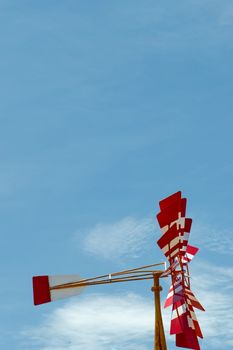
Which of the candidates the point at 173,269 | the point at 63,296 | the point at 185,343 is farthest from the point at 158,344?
the point at 63,296

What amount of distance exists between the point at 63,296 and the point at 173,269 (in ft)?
11.3

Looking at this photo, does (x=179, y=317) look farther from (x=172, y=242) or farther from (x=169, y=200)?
(x=169, y=200)

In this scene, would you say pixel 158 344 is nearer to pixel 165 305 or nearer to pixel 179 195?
pixel 165 305

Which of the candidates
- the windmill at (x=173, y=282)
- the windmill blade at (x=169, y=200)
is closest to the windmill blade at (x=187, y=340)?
the windmill at (x=173, y=282)

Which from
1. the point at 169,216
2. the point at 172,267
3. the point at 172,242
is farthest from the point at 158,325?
the point at 169,216

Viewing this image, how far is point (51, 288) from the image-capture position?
19.6 meters

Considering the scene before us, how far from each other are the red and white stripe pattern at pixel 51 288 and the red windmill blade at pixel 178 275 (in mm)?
2811

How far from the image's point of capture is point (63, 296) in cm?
1966

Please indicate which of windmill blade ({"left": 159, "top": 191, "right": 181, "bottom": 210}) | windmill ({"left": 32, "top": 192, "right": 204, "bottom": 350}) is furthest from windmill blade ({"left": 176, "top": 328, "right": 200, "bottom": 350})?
windmill blade ({"left": 159, "top": 191, "right": 181, "bottom": 210})

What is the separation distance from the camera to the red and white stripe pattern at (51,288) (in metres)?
19.5

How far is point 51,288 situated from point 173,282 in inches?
145

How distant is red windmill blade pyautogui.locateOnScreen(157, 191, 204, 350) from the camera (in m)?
17.6

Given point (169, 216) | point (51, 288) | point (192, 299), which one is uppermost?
point (169, 216)

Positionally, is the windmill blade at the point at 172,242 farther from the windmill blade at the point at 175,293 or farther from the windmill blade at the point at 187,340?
the windmill blade at the point at 187,340
